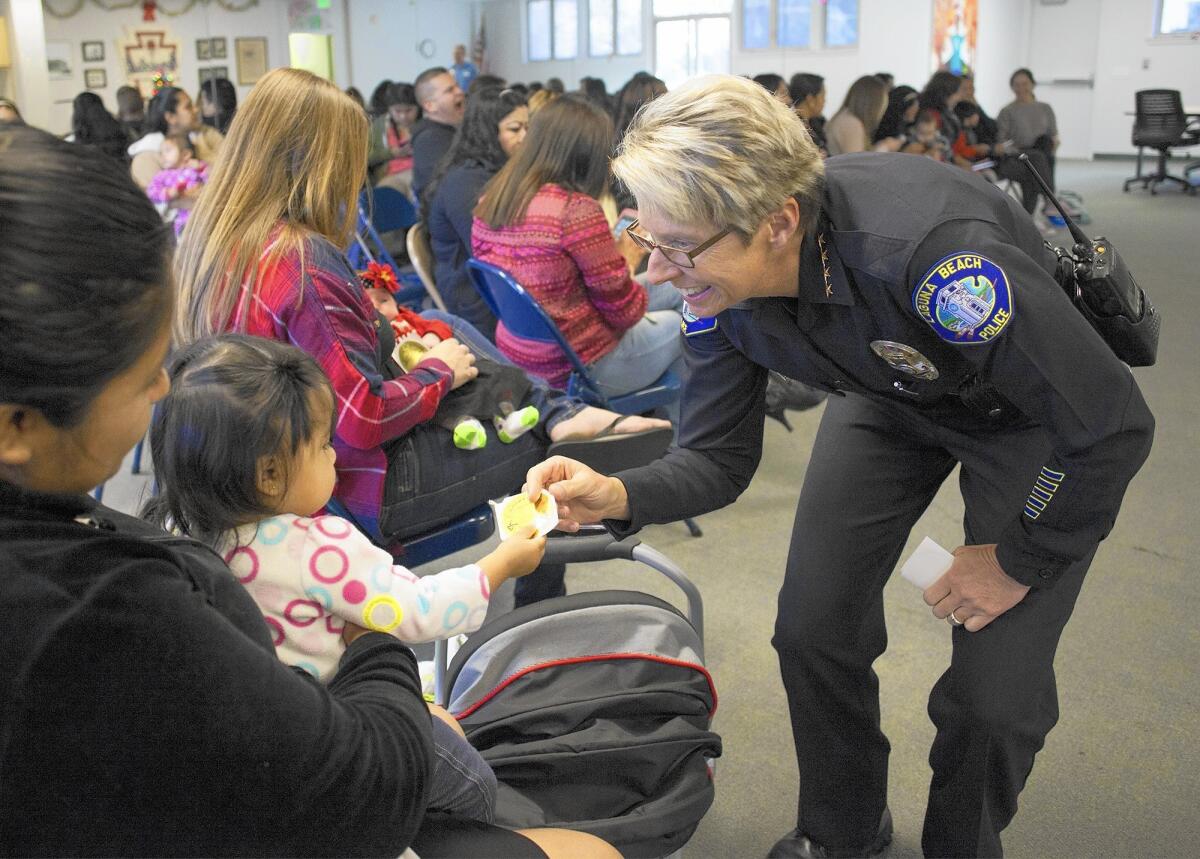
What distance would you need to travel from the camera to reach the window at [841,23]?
889 cm

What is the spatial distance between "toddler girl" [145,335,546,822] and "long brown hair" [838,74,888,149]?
21.7ft

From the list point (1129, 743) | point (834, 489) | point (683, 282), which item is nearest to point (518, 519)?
point (683, 282)

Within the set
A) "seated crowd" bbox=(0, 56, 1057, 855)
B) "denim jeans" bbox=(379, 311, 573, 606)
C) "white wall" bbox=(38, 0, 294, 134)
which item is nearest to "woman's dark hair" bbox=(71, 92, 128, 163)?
"white wall" bbox=(38, 0, 294, 134)

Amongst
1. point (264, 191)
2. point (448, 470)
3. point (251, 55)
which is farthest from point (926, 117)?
point (264, 191)

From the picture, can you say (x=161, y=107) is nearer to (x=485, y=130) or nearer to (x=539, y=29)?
(x=485, y=130)

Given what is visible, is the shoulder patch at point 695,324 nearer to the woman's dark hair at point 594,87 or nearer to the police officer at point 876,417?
the police officer at point 876,417

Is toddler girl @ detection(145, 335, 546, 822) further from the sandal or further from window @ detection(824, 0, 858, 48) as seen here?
window @ detection(824, 0, 858, 48)

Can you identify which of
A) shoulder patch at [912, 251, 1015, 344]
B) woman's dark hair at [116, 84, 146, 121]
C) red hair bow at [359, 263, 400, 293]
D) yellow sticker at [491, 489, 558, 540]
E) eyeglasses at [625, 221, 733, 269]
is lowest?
yellow sticker at [491, 489, 558, 540]

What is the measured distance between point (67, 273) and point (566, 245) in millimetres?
2389

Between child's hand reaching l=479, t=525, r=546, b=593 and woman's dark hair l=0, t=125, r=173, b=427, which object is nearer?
woman's dark hair l=0, t=125, r=173, b=427

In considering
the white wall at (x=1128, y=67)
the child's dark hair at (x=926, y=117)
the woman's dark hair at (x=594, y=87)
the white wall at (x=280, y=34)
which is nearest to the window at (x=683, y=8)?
the woman's dark hair at (x=594, y=87)

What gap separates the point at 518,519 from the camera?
5.08 ft

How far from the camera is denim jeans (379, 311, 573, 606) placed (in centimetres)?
211

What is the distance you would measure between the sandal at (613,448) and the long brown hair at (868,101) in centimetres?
548
